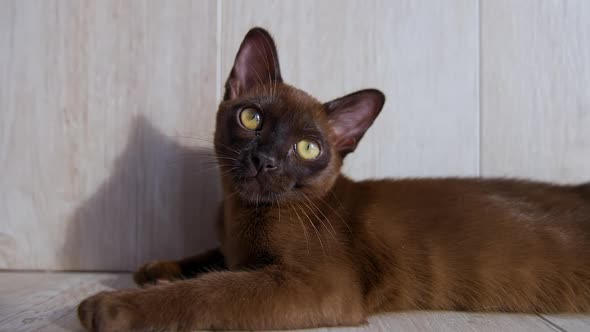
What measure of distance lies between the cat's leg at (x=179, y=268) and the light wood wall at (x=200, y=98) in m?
0.19

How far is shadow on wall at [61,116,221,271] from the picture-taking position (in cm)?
137

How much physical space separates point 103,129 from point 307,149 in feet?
2.26

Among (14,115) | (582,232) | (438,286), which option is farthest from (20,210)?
(582,232)

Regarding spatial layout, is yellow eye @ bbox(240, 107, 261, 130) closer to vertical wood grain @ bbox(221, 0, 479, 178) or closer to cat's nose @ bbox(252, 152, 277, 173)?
cat's nose @ bbox(252, 152, 277, 173)

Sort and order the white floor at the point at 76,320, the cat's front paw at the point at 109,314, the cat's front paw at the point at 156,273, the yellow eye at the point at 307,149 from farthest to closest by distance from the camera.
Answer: the cat's front paw at the point at 156,273 → the yellow eye at the point at 307,149 → the white floor at the point at 76,320 → the cat's front paw at the point at 109,314

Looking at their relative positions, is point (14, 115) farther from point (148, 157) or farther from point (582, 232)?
point (582, 232)

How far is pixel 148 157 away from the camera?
1.38 metres

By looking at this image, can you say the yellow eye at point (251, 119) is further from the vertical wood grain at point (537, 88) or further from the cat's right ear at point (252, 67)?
the vertical wood grain at point (537, 88)

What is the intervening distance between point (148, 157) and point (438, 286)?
2.96ft

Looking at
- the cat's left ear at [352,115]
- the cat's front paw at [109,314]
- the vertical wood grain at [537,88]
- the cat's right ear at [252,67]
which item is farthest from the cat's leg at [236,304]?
the vertical wood grain at [537,88]

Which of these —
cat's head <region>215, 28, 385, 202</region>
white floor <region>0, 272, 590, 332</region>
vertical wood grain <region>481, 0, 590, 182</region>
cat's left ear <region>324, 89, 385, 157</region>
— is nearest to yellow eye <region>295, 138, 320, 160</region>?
cat's head <region>215, 28, 385, 202</region>

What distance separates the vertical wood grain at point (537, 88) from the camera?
1415 mm

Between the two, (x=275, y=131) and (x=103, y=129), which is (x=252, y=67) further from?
(x=103, y=129)

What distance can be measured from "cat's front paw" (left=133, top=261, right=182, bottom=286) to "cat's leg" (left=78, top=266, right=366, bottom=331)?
11.0 inches
